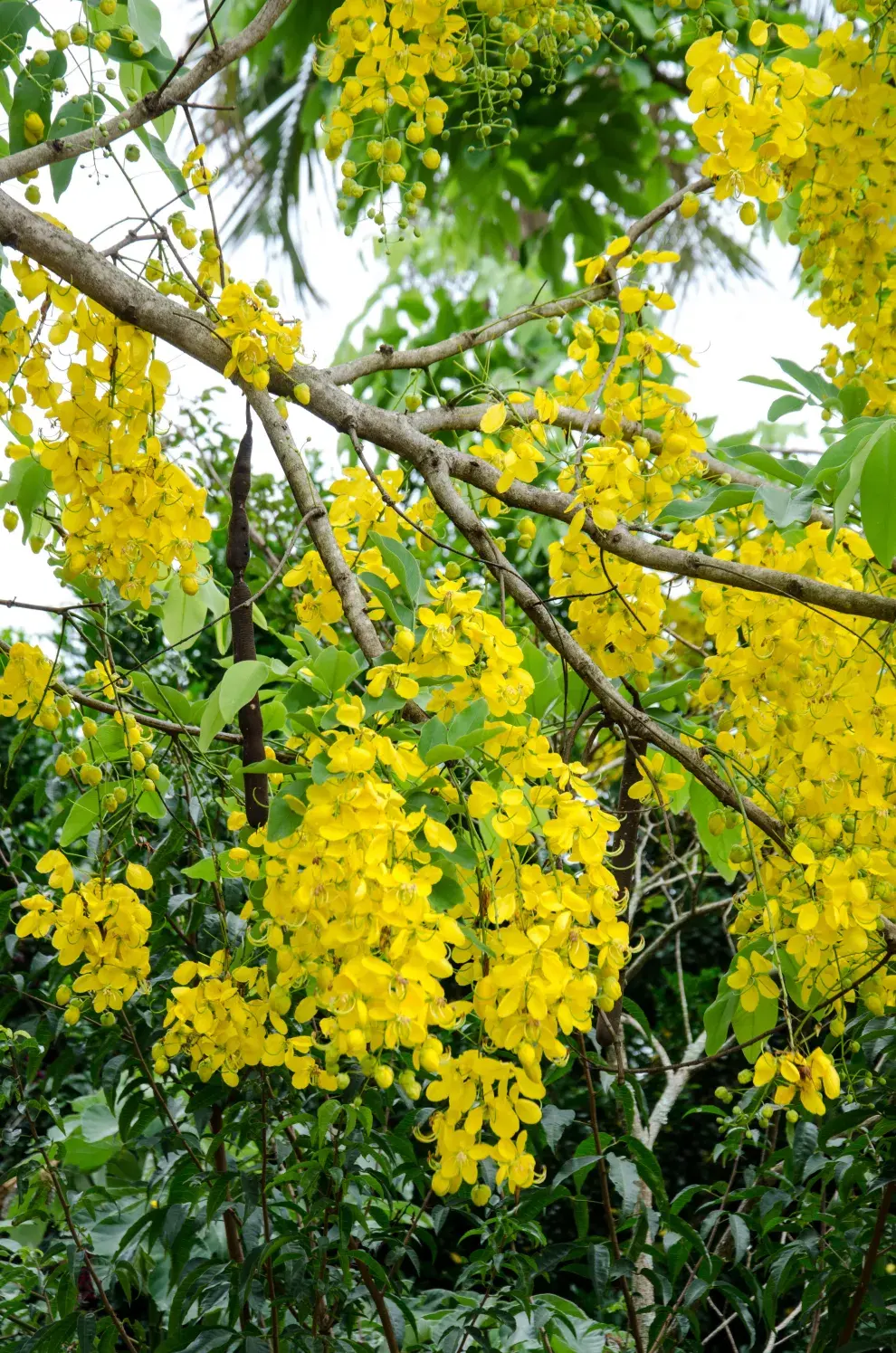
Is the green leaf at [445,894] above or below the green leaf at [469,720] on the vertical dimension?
below

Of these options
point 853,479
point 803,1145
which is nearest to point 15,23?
point 853,479

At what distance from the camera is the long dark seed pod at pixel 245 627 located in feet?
3.63

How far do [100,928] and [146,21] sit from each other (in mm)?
868

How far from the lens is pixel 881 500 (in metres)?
0.92

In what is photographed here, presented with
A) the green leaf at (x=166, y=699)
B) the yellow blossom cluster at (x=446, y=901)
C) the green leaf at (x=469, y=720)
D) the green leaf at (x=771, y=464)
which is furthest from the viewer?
the green leaf at (x=166, y=699)

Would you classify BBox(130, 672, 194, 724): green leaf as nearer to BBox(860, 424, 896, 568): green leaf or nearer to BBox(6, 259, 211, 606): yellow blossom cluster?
BBox(6, 259, 211, 606): yellow blossom cluster

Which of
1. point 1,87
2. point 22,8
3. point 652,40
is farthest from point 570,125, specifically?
point 22,8

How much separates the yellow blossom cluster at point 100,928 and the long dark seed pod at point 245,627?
0.14 metres

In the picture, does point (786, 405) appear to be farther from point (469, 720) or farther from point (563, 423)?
point (469, 720)

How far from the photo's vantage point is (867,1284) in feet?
4.01

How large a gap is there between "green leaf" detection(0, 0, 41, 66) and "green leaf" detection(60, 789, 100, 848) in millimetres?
700

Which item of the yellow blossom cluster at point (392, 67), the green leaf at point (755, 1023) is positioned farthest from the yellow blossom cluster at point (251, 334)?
the green leaf at point (755, 1023)

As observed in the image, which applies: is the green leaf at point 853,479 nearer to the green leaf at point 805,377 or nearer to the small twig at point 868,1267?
the green leaf at point 805,377

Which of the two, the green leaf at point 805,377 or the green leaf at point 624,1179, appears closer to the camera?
the green leaf at point 624,1179
